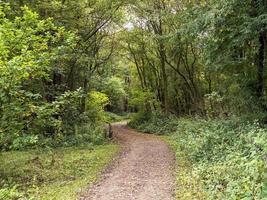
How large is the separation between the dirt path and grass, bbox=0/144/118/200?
54cm

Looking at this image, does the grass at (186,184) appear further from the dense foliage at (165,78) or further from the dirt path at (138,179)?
the dirt path at (138,179)

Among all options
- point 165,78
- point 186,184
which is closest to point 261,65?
point 186,184

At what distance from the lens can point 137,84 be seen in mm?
41781

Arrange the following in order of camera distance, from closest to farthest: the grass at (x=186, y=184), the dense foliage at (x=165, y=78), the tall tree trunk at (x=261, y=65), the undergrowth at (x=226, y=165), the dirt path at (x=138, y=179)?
1. the undergrowth at (x=226, y=165)
2. the grass at (x=186, y=184)
3. the dirt path at (x=138, y=179)
4. the dense foliage at (x=165, y=78)
5. the tall tree trunk at (x=261, y=65)

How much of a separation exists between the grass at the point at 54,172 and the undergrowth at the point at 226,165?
126 inches

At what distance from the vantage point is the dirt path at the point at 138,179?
9000mm

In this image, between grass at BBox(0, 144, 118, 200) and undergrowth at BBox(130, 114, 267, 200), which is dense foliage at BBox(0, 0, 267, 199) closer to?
undergrowth at BBox(130, 114, 267, 200)

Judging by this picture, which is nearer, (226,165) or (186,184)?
(226,165)

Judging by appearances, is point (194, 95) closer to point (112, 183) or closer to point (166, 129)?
point (166, 129)

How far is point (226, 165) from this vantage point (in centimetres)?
934

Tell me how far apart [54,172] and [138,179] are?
140 inches

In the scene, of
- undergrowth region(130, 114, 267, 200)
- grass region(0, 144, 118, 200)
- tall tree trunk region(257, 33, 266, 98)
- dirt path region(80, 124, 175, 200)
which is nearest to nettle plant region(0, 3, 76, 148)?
grass region(0, 144, 118, 200)

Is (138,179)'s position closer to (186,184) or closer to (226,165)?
(186,184)

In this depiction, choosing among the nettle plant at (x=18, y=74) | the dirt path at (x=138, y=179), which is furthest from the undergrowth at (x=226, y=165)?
the nettle plant at (x=18, y=74)
